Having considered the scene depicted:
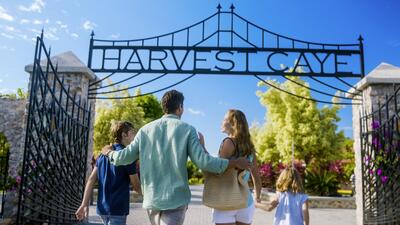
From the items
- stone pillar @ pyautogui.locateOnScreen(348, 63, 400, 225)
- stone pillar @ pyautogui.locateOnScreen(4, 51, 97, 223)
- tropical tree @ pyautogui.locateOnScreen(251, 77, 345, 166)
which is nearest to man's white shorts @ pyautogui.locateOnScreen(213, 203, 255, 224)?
stone pillar @ pyautogui.locateOnScreen(348, 63, 400, 225)

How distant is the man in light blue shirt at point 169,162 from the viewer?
9.07ft

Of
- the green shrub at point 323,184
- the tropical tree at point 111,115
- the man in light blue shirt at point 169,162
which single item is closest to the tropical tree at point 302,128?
the green shrub at point 323,184

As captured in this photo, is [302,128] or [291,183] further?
[302,128]

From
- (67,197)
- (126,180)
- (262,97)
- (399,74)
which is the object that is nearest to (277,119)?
(262,97)

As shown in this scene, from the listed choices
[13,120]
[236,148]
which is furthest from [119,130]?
[13,120]

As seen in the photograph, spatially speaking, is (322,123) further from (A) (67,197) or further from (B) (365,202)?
(A) (67,197)

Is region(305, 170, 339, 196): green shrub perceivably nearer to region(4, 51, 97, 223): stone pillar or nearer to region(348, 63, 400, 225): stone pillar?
region(348, 63, 400, 225): stone pillar

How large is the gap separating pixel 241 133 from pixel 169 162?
2.19 feet

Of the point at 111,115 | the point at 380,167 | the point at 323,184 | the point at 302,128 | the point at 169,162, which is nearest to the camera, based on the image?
the point at 169,162

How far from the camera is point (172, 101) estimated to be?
2980 mm

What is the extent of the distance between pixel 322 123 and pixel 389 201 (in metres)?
18.4

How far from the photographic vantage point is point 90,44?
25.2 ft

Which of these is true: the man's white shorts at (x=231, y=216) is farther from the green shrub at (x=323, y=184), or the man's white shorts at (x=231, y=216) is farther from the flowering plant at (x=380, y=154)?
the green shrub at (x=323, y=184)

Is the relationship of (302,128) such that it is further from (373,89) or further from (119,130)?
(119,130)
